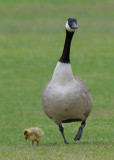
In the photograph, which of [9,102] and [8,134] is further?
[9,102]

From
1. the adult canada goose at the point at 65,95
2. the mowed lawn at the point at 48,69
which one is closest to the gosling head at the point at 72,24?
the adult canada goose at the point at 65,95

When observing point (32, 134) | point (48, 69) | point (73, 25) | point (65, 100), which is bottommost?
point (48, 69)


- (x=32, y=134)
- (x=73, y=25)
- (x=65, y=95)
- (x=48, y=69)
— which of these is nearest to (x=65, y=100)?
(x=65, y=95)

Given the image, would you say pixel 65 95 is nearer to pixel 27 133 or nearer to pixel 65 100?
pixel 65 100

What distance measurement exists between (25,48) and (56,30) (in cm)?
665

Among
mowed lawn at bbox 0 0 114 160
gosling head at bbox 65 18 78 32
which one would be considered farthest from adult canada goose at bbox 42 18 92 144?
mowed lawn at bbox 0 0 114 160

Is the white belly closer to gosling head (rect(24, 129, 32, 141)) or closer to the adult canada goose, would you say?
the adult canada goose

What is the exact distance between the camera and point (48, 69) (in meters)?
24.8

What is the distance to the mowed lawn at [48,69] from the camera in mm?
9250

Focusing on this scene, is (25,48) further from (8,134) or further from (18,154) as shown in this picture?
(18,154)

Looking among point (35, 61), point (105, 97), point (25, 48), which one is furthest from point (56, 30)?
point (105, 97)

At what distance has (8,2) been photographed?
5219 centimetres

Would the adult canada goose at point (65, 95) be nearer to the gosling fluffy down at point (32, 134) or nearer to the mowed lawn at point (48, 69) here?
the gosling fluffy down at point (32, 134)

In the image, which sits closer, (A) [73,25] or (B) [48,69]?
(A) [73,25]
